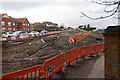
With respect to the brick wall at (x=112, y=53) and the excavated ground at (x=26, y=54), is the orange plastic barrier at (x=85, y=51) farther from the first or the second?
the brick wall at (x=112, y=53)

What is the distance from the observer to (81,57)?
26.8ft

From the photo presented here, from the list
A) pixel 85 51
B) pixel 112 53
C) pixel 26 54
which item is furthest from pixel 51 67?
pixel 26 54

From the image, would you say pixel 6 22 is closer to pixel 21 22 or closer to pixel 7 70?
pixel 21 22

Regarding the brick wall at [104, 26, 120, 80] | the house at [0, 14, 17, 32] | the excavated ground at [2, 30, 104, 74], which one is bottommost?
the excavated ground at [2, 30, 104, 74]

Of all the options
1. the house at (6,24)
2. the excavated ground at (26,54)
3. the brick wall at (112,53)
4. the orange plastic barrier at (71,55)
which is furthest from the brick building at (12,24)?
the brick wall at (112,53)

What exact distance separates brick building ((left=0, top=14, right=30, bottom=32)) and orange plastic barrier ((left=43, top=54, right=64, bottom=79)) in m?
45.4

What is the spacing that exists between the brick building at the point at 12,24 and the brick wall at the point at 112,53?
48.0 meters

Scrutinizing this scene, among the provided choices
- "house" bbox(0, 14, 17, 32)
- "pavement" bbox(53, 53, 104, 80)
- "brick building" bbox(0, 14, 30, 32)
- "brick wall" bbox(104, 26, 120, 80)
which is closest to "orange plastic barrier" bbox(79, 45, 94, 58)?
"pavement" bbox(53, 53, 104, 80)

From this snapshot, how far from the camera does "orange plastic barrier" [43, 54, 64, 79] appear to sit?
14.5 feet

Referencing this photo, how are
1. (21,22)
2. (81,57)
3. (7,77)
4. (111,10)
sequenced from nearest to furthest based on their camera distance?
1. (7,77)
2. (111,10)
3. (81,57)
4. (21,22)

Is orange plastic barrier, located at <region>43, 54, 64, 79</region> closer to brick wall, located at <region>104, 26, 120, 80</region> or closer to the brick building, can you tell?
brick wall, located at <region>104, 26, 120, 80</region>

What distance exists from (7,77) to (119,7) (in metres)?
4.69

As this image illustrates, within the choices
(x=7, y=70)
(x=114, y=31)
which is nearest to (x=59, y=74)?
(x=114, y=31)

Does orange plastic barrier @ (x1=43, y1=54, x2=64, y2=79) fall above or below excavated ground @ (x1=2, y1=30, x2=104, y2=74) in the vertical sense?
above
